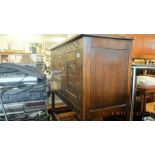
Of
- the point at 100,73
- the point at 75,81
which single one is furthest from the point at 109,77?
the point at 75,81

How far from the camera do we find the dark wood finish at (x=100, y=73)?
878 mm

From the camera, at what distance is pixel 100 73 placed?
3.04 ft

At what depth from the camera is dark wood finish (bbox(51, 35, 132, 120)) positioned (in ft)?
2.88

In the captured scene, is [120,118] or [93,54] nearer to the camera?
[93,54]

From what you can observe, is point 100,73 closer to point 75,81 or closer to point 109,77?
point 109,77

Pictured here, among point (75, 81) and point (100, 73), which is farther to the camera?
point (75, 81)
